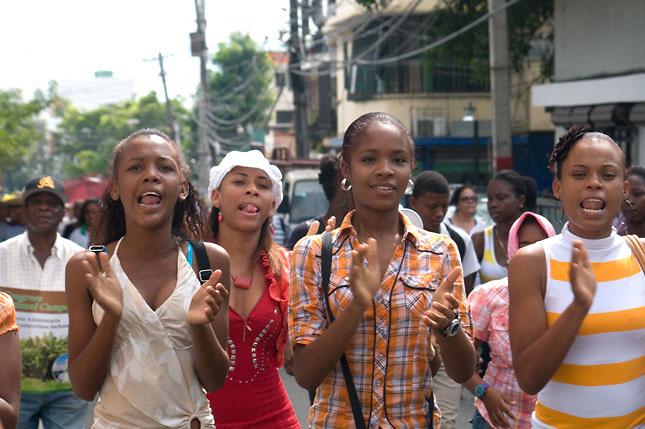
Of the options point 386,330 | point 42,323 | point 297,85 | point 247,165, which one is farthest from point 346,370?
point 297,85

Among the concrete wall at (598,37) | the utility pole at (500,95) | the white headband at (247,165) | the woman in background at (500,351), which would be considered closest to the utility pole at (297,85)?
the concrete wall at (598,37)

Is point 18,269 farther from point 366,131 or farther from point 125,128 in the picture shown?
point 125,128

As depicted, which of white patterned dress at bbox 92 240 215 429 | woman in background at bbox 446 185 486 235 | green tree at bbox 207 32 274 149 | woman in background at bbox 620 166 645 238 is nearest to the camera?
white patterned dress at bbox 92 240 215 429

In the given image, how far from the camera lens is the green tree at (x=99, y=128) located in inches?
3748

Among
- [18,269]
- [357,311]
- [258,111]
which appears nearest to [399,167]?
[357,311]

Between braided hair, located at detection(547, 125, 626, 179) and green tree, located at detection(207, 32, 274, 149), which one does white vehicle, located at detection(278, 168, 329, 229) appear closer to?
braided hair, located at detection(547, 125, 626, 179)

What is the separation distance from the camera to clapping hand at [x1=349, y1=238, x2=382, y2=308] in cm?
323

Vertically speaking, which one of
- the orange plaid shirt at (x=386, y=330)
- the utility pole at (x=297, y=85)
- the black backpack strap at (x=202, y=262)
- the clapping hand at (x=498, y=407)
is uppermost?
the utility pole at (x=297, y=85)

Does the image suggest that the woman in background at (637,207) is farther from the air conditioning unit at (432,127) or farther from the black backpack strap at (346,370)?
the air conditioning unit at (432,127)

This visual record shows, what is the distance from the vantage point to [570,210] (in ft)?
11.6

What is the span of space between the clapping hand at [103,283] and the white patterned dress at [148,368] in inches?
4.1

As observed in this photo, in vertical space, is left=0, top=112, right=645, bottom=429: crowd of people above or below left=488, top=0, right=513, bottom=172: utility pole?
below

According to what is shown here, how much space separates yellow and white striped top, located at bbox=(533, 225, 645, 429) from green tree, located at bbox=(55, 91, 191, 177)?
89.0m

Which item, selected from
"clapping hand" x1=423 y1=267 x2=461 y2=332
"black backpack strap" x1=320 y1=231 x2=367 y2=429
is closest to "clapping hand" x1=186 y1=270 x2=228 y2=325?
"black backpack strap" x1=320 y1=231 x2=367 y2=429
